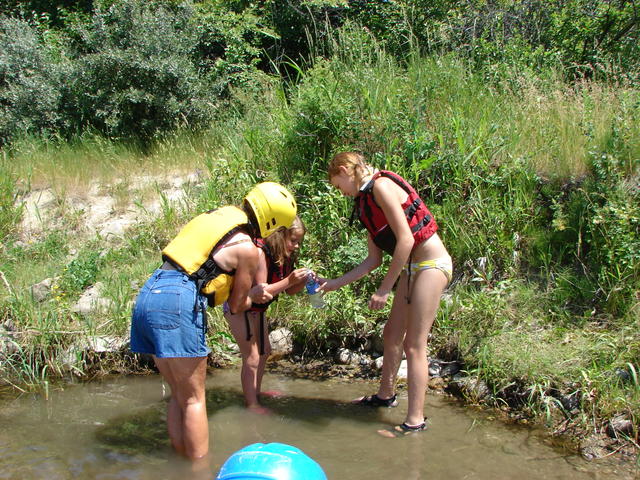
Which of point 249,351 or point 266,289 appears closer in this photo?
point 266,289

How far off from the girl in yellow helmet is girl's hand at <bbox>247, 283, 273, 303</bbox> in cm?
39

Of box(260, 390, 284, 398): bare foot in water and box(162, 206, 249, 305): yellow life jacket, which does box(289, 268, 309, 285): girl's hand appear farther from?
box(260, 390, 284, 398): bare foot in water

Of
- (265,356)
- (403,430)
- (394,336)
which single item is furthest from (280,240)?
(403,430)

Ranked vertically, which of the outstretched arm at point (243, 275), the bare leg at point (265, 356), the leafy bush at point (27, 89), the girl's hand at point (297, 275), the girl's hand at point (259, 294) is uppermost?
the leafy bush at point (27, 89)

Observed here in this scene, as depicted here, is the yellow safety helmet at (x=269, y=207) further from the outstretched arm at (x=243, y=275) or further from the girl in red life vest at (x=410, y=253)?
the girl in red life vest at (x=410, y=253)

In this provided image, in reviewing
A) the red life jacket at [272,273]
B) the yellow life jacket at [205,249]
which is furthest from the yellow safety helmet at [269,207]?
the red life jacket at [272,273]

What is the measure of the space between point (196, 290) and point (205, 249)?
0.22m

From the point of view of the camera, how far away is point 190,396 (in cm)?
340

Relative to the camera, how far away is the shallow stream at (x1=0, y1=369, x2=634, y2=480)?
3.66 m

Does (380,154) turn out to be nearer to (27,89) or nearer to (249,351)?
(249,351)

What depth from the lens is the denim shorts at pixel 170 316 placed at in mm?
3256

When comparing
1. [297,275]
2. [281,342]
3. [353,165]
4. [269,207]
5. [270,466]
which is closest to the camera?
[270,466]

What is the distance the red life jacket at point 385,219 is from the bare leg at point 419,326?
0.81ft

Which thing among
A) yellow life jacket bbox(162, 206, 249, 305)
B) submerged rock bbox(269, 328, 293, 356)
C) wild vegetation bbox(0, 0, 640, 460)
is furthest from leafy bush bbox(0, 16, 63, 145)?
yellow life jacket bbox(162, 206, 249, 305)
